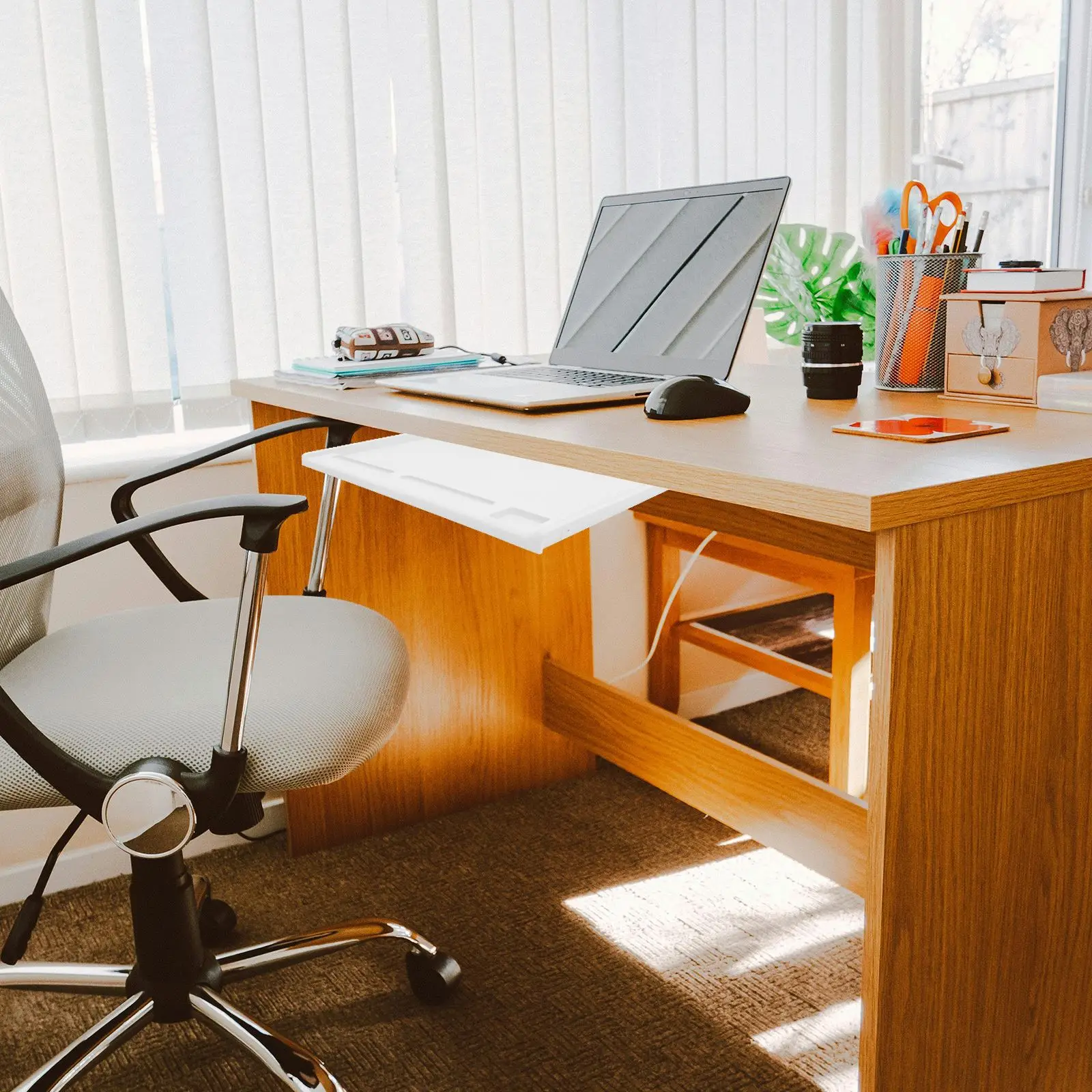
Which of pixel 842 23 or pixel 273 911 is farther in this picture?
pixel 842 23

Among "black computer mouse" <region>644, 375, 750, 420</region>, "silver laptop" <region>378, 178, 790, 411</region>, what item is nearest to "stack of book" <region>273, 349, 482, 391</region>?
"silver laptop" <region>378, 178, 790, 411</region>

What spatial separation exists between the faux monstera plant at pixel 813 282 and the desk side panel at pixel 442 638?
23.2 inches

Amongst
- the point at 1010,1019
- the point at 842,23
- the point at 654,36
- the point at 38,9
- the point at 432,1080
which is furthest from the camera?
the point at 842,23

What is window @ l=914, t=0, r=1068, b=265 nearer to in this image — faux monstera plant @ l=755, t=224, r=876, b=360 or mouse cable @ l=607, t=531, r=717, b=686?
faux monstera plant @ l=755, t=224, r=876, b=360

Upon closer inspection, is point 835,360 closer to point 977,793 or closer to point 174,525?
point 977,793

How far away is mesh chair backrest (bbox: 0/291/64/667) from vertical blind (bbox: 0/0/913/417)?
0.49 m

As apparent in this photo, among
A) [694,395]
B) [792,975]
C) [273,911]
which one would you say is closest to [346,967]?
[273,911]

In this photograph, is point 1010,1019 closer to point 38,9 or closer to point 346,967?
point 346,967

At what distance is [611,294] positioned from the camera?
1.58 m

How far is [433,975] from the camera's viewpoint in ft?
4.88

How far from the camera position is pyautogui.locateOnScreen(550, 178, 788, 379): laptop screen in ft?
4.47

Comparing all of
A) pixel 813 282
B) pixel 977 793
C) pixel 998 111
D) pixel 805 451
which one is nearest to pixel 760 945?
pixel 977 793

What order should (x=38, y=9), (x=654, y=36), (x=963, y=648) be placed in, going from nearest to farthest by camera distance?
(x=963, y=648), (x=38, y=9), (x=654, y=36)

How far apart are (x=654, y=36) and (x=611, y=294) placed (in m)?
0.93
